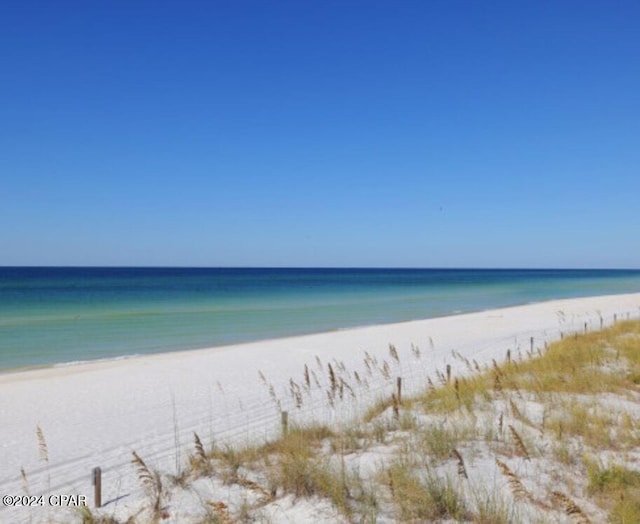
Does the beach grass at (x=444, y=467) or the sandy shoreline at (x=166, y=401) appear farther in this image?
the sandy shoreline at (x=166, y=401)

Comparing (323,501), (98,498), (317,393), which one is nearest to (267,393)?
(317,393)

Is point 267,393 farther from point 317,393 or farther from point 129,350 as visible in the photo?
point 129,350

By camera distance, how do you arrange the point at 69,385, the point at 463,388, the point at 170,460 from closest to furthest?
A: the point at 170,460 → the point at 463,388 → the point at 69,385

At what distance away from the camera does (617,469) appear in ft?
15.9

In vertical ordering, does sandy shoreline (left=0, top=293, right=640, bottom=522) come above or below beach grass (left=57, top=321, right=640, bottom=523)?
below

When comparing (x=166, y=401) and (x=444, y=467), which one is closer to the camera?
(x=444, y=467)

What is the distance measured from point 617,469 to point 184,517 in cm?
410

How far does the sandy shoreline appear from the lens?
7.36 metres

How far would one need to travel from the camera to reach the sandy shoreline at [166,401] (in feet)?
24.2

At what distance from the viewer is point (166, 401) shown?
444 inches

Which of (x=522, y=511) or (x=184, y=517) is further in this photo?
(x=184, y=517)

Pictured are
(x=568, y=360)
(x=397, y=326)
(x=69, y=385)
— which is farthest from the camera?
(x=397, y=326)

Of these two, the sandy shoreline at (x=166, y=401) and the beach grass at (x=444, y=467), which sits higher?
the beach grass at (x=444, y=467)

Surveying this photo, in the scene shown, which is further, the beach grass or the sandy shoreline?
the sandy shoreline
